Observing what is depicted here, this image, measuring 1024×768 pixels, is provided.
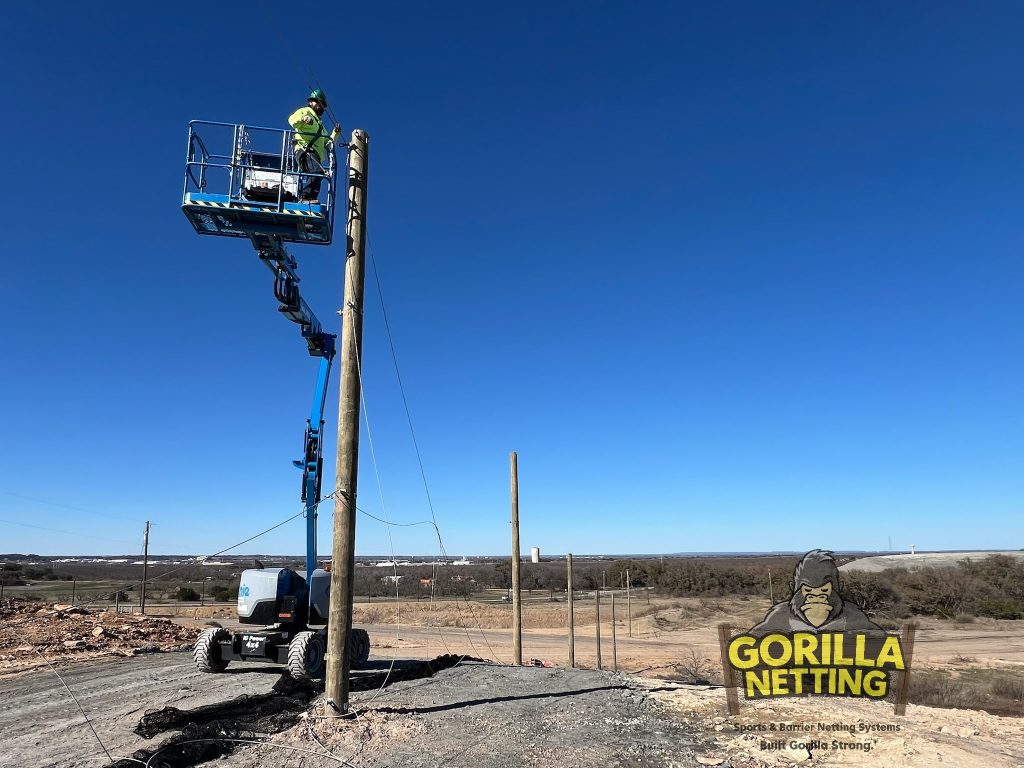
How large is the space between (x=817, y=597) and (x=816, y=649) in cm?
83

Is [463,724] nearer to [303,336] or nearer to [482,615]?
[303,336]

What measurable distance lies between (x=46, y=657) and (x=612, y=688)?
16613 millimetres

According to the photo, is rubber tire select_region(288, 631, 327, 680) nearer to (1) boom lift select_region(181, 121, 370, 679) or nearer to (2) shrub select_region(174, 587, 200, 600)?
(1) boom lift select_region(181, 121, 370, 679)

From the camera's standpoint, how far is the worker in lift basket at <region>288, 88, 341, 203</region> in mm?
10742

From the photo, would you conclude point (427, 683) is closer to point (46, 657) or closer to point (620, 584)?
point (46, 657)

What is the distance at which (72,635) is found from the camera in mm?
21859

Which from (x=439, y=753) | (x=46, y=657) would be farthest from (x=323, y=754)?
(x=46, y=657)

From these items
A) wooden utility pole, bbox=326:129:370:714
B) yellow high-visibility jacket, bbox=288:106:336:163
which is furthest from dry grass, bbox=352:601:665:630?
yellow high-visibility jacket, bbox=288:106:336:163

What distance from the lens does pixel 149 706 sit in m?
11.0

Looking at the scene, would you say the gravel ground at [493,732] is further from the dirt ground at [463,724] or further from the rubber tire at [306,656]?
the rubber tire at [306,656]

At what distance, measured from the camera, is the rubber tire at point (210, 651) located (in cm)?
1441

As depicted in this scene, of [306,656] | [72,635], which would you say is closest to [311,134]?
[306,656]

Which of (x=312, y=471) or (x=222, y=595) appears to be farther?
(x=222, y=595)

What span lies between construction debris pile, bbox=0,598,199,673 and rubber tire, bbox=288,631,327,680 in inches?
361
